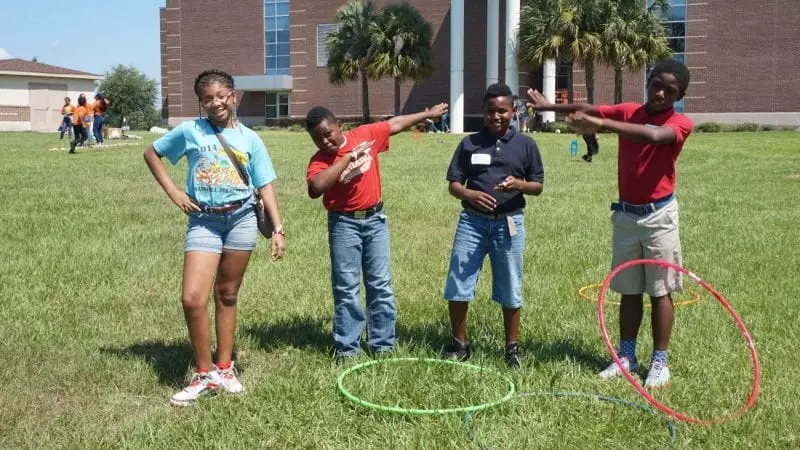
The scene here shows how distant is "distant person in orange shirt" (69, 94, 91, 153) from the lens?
27.1 metres

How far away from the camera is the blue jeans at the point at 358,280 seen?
18.9 feet

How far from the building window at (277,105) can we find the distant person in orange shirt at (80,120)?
40998 mm

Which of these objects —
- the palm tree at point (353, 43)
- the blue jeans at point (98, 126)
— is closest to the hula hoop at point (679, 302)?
the blue jeans at point (98, 126)

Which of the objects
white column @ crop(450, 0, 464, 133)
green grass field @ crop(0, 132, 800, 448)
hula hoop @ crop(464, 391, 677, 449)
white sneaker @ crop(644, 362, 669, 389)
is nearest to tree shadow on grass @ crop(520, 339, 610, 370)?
green grass field @ crop(0, 132, 800, 448)

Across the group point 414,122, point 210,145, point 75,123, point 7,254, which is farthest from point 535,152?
point 75,123

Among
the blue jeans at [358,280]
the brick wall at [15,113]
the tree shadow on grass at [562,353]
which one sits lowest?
the tree shadow on grass at [562,353]

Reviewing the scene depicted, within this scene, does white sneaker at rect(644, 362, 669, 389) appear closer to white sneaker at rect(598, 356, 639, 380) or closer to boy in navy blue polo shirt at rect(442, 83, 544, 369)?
white sneaker at rect(598, 356, 639, 380)

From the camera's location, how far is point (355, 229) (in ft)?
18.9

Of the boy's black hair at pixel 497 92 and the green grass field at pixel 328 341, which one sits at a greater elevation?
the boy's black hair at pixel 497 92

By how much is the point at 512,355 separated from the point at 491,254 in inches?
28.3

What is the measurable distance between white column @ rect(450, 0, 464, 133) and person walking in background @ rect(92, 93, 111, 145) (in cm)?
2585

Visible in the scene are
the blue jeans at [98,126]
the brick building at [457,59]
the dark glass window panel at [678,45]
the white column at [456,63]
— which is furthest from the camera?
the dark glass window panel at [678,45]

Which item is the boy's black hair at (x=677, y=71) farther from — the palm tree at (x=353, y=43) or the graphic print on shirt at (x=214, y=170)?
the palm tree at (x=353, y=43)

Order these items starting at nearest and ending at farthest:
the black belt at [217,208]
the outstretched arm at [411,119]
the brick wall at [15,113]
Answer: the black belt at [217,208], the outstretched arm at [411,119], the brick wall at [15,113]
